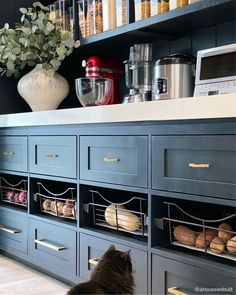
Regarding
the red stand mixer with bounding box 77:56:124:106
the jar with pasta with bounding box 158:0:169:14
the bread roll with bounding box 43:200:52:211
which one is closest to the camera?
the jar with pasta with bounding box 158:0:169:14

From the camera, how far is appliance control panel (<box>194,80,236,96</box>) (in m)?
1.62

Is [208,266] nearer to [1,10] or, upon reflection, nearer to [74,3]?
[74,3]

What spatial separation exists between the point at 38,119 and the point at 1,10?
91cm

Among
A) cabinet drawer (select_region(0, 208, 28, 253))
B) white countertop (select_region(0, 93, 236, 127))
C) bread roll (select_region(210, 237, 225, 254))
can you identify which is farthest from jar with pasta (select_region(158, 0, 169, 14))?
cabinet drawer (select_region(0, 208, 28, 253))

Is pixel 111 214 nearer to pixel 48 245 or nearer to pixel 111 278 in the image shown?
pixel 48 245

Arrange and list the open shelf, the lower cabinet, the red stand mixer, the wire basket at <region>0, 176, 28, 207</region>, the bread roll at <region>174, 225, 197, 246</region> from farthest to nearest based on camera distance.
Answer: the wire basket at <region>0, 176, 28, 207</region> → the red stand mixer → the lower cabinet → the open shelf → the bread roll at <region>174, 225, 197, 246</region>

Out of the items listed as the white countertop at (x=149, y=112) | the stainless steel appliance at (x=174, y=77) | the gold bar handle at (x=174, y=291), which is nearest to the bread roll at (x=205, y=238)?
the gold bar handle at (x=174, y=291)

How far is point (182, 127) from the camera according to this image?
58.9 inches

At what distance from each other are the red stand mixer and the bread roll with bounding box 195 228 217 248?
973 mm

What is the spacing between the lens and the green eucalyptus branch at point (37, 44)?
2.32m

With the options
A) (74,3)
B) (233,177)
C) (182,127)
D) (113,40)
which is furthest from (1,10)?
(233,177)

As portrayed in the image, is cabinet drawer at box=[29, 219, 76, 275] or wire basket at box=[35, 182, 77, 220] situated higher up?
wire basket at box=[35, 182, 77, 220]

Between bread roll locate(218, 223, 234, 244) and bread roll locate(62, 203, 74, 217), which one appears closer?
bread roll locate(218, 223, 234, 244)

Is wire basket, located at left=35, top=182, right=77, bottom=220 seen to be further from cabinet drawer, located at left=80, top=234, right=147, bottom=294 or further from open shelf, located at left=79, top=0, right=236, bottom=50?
open shelf, located at left=79, top=0, right=236, bottom=50
